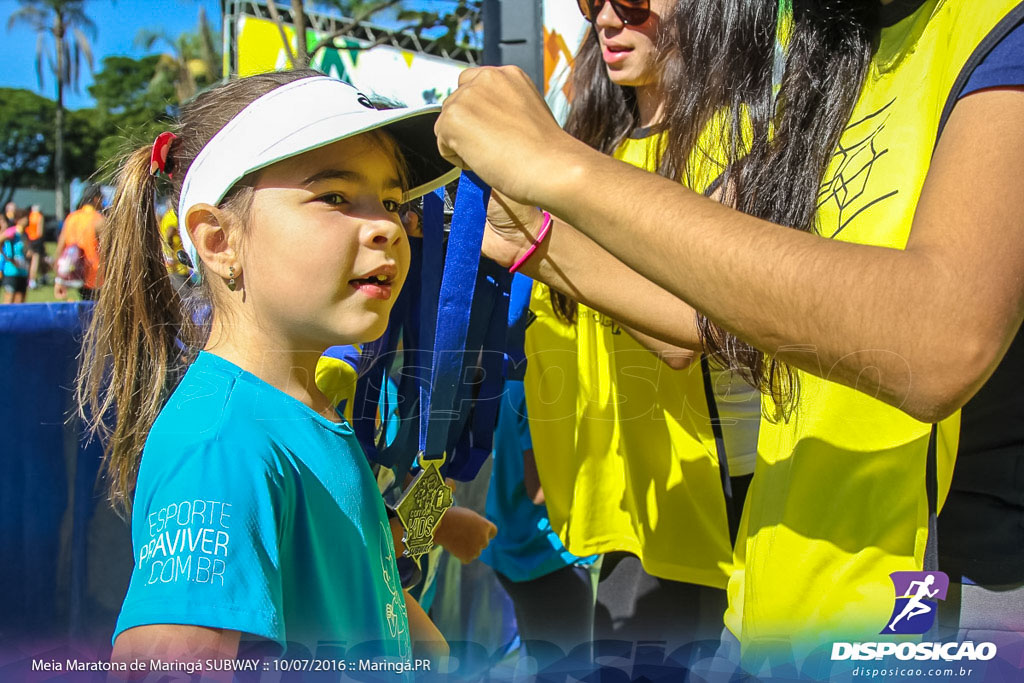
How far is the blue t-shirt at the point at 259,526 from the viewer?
2.67ft

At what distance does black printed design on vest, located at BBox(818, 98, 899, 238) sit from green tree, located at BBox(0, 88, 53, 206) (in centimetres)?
1374

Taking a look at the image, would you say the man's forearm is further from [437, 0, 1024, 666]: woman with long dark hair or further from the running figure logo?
the running figure logo

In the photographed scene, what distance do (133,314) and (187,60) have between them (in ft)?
35.5

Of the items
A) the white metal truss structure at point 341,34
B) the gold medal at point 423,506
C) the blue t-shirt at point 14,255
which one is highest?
the white metal truss structure at point 341,34

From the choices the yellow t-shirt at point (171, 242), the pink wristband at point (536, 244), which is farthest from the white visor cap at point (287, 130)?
the pink wristband at point (536, 244)

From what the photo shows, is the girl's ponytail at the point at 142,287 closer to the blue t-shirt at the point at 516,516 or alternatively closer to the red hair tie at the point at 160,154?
the red hair tie at the point at 160,154

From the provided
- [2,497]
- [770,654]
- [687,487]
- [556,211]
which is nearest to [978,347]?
[556,211]

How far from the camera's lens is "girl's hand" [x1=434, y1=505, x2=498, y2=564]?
147 centimetres

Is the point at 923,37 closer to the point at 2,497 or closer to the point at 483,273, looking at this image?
the point at 483,273

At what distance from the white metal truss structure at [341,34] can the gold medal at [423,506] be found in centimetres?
274

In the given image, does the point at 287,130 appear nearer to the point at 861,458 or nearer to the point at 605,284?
the point at 605,284

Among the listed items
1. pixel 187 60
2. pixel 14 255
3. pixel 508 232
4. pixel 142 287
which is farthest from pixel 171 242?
pixel 187 60

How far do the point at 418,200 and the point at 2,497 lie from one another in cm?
109

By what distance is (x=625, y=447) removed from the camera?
5.22ft
